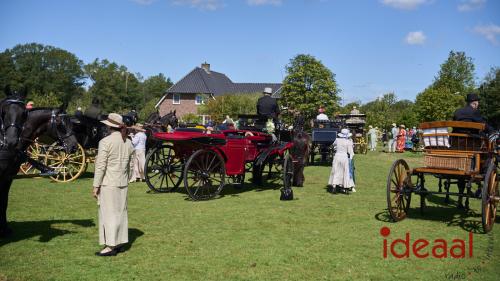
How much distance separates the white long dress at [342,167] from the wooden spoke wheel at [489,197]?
4144mm

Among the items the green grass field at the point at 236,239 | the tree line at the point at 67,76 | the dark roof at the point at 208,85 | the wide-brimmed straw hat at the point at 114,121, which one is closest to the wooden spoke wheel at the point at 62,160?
the green grass field at the point at 236,239

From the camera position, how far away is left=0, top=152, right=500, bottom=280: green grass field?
5098 millimetres

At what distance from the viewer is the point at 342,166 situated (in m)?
11.3

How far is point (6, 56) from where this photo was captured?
7088 cm

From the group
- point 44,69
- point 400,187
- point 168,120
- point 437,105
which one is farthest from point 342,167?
point 44,69

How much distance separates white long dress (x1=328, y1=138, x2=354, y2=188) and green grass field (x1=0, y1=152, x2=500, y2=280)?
28.5 inches

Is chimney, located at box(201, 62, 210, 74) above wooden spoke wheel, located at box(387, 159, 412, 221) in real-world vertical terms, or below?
above

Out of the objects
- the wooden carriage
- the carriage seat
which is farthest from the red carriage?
the carriage seat

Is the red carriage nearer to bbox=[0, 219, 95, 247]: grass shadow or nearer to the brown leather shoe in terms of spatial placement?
bbox=[0, 219, 95, 247]: grass shadow

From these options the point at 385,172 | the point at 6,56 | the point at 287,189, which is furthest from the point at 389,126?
the point at 6,56

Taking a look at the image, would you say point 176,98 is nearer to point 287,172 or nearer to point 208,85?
point 208,85

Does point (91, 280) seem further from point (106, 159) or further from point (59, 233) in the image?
point (59, 233)

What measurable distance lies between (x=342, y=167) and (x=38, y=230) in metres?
7.27

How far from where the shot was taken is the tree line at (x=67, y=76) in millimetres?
73625
